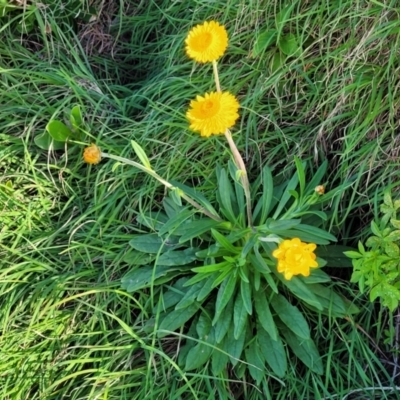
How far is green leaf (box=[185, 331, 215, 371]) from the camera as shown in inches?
54.4

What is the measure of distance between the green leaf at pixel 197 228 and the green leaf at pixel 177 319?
178mm

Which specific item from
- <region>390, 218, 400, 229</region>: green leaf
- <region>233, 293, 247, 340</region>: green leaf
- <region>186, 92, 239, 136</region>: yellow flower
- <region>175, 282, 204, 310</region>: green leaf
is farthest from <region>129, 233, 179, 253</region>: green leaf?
<region>390, 218, 400, 229</region>: green leaf

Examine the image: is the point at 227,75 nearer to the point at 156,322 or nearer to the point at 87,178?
the point at 87,178

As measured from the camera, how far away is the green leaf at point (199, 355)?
4.53 feet

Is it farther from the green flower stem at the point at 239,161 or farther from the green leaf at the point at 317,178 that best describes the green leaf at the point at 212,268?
the green leaf at the point at 317,178

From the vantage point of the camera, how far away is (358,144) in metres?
1.42

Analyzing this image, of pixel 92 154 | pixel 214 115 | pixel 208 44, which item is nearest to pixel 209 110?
pixel 214 115

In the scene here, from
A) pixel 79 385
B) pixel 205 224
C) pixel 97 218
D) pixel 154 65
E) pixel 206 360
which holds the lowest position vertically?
pixel 79 385

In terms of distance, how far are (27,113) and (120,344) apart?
29.6 inches

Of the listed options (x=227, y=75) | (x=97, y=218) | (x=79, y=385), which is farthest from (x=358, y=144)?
(x=79, y=385)

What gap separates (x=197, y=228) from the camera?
1.38 m

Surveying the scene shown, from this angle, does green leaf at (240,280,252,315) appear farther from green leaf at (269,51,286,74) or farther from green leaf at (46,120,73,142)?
green leaf at (46,120,73,142)

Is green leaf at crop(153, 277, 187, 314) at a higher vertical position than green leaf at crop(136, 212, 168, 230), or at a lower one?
lower

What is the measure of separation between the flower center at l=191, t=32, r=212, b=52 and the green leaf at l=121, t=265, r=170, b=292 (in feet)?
1.87
